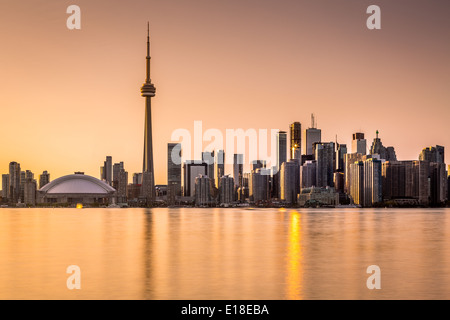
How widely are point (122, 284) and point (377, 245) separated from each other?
156 feet

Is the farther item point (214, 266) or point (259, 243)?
point (259, 243)

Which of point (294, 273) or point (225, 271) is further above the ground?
point (294, 273)

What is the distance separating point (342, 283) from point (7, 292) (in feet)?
81.0

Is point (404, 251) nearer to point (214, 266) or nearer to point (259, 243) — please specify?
point (259, 243)

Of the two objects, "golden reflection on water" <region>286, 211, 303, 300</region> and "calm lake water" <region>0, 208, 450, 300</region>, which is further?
"calm lake water" <region>0, 208, 450, 300</region>

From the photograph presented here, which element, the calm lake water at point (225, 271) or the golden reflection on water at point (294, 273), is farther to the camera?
Answer: the calm lake water at point (225, 271)

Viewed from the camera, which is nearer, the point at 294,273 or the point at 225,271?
the point at 294,273

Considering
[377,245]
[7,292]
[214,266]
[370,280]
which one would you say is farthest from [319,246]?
[7,292]

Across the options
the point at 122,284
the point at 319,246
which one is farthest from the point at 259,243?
the point at 122,284

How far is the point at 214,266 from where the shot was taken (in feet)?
172

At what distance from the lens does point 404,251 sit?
6725cm
